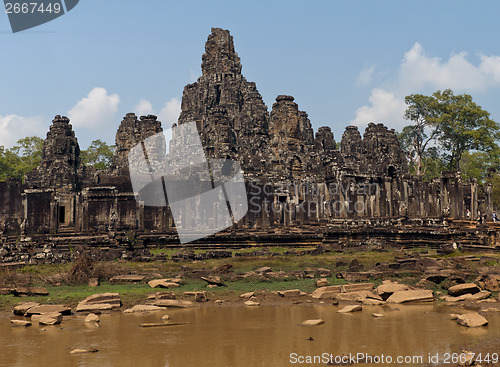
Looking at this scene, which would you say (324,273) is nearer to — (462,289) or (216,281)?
(216,281)

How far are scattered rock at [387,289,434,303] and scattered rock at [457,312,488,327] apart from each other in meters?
2.50

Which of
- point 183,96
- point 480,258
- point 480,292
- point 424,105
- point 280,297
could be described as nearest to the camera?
point 480,292

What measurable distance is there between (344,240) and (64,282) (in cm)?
1787

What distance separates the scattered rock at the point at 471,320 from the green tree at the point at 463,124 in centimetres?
5302

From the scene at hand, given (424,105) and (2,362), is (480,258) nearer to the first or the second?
(2,362)

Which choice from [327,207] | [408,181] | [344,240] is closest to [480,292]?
[344,240]

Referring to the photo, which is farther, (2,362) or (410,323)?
(410,323)

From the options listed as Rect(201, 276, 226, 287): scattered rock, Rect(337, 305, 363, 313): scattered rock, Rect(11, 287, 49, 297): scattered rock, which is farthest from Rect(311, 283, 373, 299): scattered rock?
Rect(11, 287, 49, 297): scattered rock

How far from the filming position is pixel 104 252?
2636 centimetres

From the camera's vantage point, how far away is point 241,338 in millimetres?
9461

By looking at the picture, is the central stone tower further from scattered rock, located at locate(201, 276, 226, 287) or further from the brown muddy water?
the brown muddy water

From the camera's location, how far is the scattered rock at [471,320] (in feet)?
32.0

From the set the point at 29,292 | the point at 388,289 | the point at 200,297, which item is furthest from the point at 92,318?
the point at 388,289

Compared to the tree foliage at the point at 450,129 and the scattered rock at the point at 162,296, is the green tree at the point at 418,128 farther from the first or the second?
the scattered rock at the point at 162,296
